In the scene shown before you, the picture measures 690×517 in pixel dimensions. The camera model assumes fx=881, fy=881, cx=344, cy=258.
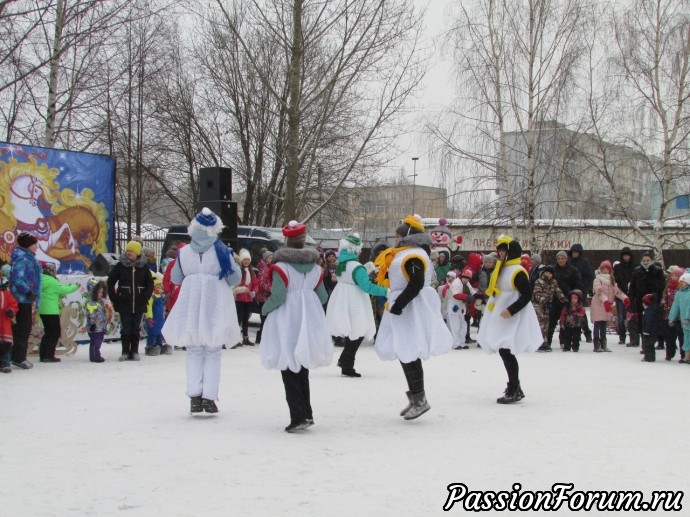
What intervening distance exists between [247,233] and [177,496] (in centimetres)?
1633

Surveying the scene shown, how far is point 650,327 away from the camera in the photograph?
1498 cm

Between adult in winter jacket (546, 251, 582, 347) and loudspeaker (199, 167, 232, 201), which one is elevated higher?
loudspeaker (199, 167, 232, 201)

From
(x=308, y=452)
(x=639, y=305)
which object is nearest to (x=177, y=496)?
(x=308, y=452)

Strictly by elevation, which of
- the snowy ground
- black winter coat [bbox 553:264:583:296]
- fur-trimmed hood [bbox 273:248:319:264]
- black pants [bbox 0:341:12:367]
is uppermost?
fur-trimmed hood [bbox 273:248:319:264]

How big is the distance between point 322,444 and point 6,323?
658 centimetres

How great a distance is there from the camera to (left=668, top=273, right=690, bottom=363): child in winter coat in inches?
556

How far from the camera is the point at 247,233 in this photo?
2184 centimetres

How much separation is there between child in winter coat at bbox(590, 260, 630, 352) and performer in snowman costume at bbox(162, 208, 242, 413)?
972 cm

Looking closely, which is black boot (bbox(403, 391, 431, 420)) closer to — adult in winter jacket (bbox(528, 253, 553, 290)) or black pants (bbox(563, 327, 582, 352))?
black pants (bbox(563, 327, 582, 352))

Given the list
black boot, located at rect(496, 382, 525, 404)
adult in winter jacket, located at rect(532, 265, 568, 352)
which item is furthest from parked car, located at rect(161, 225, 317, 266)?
black boot, located at rect(496, 382, 525, 404)

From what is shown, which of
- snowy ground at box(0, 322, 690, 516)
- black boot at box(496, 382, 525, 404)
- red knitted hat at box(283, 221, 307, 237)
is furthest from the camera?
black boot at box(496, 382, 525, 404)

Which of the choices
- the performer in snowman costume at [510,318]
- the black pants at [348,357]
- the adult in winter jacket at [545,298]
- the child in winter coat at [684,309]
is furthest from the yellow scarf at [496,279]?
the adult in winter jacket at [545,298]

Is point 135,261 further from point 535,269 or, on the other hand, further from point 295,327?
point 535,269
